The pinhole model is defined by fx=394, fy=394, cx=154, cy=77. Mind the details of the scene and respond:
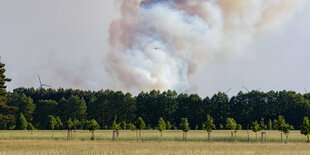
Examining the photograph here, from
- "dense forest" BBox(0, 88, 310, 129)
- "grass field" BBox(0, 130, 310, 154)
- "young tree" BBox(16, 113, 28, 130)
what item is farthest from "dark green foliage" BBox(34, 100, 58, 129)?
"grass field" BBox(0, 130, 310, 154)

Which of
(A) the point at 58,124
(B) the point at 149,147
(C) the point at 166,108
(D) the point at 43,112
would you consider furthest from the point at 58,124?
(B) the point at 149,147

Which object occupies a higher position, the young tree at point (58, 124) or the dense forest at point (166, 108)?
the dense forest at point (166, 108)

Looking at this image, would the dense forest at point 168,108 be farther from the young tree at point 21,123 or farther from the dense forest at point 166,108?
the young tree at point 21,123

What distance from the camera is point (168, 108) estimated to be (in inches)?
6019

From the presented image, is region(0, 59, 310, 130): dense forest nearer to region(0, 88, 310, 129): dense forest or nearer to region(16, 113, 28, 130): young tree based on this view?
region(0, 88, 310, 129): dense forest

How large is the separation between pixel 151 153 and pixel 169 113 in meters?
108

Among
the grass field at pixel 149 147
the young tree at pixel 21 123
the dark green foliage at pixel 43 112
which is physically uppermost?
the dark green foliage at pixel 43 112

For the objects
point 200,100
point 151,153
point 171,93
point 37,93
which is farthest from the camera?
point 37,93

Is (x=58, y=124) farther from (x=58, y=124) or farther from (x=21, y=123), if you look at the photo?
(x=21, y=123)

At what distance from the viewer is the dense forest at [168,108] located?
140 metres

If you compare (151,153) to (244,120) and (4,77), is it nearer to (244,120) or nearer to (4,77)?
(4,77)

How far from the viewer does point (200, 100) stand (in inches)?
5866

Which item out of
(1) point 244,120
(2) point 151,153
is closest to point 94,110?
(1) point 244,120

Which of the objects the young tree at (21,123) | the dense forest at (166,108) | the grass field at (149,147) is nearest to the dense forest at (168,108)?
the dense forest at (166,108)
